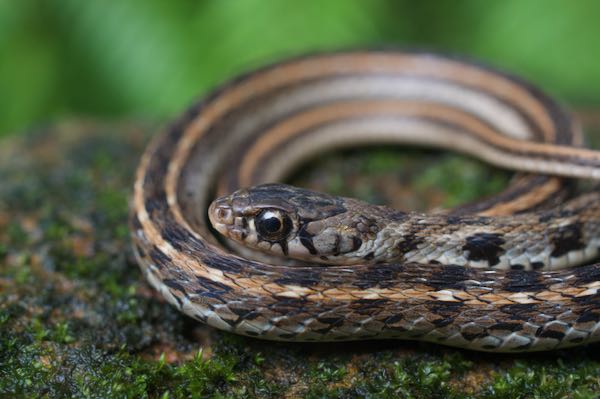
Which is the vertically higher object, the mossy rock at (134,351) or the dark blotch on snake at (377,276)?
the dark blotch on snake at (377,276)

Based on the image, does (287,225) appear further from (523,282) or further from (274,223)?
(523,282)

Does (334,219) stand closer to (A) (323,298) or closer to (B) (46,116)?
(A) (323,298)

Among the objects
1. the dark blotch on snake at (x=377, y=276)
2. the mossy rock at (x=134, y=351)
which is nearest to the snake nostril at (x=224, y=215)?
the mossy rock at (x=134, y=351)

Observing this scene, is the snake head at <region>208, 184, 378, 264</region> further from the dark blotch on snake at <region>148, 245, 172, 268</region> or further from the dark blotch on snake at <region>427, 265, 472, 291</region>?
the dark blotch on snake at <region>427, 265, 472, 291</region>

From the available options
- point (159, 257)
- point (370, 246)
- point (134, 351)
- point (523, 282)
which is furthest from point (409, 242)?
point (134, 351)

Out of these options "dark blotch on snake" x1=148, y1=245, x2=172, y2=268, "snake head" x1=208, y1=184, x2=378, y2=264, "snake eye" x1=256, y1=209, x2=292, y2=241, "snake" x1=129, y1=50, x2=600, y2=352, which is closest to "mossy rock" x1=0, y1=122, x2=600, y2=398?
"snake" x1=129, y1=50, x2=600, y2=352

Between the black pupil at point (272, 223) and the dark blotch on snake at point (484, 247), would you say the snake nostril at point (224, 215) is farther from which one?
the dark blotch on snake at point (484, 247)
